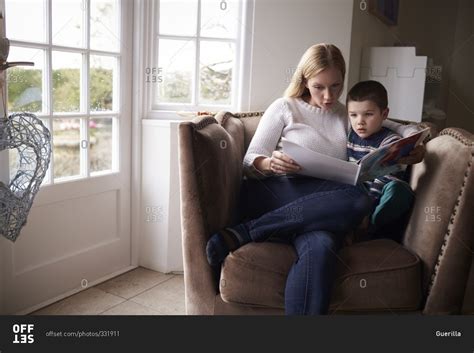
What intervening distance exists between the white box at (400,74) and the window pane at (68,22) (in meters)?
1.19

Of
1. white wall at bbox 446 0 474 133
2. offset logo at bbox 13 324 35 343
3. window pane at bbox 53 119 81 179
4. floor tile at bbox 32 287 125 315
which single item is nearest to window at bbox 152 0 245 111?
window pane at bbox 53 119 81 179

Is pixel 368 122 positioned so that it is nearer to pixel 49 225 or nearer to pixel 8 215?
pixel 8 215

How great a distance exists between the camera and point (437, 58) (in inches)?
99.7

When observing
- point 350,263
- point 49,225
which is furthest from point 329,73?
point 49,225

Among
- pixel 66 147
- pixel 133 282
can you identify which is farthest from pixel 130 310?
pixel 66 147

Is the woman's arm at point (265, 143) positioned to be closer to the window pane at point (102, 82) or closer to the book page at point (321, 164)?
the book page at point (321, 164)

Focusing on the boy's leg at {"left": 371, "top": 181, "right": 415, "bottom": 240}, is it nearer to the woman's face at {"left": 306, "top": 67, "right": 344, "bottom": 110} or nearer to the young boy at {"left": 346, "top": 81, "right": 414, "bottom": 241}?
the young boy at {"left": 346, "top": 81, "right": 414, "bottom": 241}

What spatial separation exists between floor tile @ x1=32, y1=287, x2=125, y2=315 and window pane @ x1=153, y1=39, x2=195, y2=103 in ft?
2.69

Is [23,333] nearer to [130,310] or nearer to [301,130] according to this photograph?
[130,310]

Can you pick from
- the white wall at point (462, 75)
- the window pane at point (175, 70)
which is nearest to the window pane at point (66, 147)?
the window pane at point (175, 70)

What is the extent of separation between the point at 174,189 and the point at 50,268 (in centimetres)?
55

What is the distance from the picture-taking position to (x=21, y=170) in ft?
3.67

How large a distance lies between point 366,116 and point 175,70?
2.95ft

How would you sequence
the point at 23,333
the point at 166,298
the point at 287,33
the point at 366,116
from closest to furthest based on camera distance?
the point at 23,333, the point at 366,116, the point at 166,298, the point at 287,33
